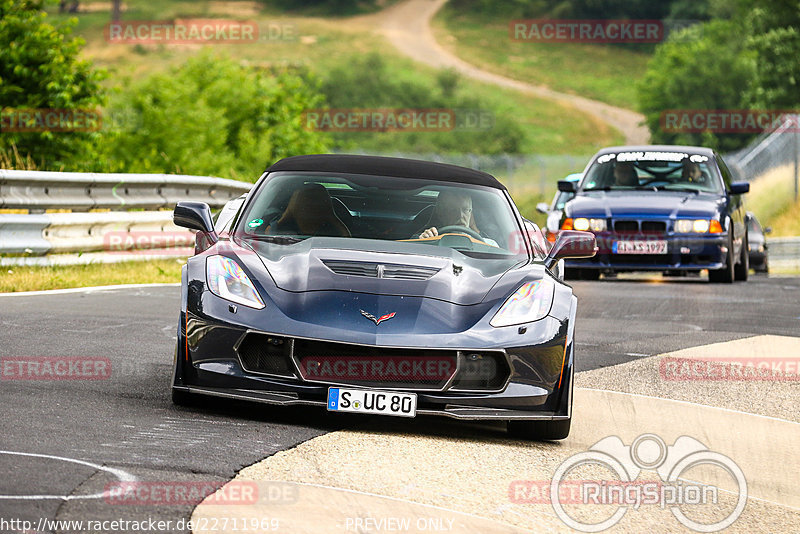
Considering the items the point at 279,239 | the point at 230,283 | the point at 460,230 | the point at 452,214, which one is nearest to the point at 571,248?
the point at 460,230

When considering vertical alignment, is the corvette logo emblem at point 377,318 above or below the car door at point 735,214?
below

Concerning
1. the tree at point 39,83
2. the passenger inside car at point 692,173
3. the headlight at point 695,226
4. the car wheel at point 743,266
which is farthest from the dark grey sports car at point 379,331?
the tree at point 39,83

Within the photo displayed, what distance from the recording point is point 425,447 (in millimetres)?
6008

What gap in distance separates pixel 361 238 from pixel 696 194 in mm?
9690

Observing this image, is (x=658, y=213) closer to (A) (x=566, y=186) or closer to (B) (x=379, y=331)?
(A) (x=566, y=186)

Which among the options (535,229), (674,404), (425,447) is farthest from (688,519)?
(535,229)

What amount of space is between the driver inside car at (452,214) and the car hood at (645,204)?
7964mm

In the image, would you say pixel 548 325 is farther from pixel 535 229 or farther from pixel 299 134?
pixel 299 134

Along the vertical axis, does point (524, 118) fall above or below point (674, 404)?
above

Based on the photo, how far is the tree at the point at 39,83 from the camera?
24.0 meters

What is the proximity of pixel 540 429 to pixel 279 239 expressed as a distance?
1.74 m

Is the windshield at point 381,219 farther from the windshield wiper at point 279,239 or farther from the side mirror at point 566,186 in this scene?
→ the side mirror at point 566,186

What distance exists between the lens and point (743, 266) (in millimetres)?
17078

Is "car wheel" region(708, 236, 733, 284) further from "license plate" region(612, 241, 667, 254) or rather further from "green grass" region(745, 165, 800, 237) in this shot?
"green grass" region(745, 165, 800, 237)
